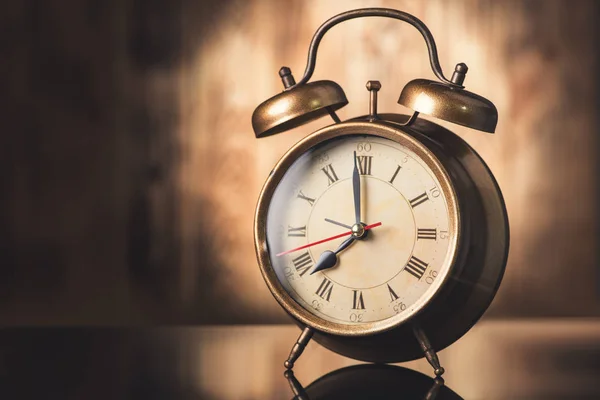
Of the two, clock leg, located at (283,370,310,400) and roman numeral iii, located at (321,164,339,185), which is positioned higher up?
roman numeral iii, located at (321,164,339,185)

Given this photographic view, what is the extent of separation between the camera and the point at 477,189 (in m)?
1.09

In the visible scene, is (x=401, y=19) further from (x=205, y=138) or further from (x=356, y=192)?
(x=205, y=138)

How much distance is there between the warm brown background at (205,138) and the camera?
57.3 inches

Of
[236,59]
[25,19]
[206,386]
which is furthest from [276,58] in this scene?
[206,386]

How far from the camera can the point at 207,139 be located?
5.01ft

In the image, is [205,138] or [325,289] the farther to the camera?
[205,138]

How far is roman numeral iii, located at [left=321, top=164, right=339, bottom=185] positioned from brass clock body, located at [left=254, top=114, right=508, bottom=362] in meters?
0.04

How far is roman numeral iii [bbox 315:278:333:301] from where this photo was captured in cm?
108

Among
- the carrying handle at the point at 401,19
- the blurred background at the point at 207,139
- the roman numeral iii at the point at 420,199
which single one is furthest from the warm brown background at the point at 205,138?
the roman numeral iii at the point at 420,199

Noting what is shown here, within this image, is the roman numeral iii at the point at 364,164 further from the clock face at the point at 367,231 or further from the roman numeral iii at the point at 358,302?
the roman numeral iii at the point at 358,302

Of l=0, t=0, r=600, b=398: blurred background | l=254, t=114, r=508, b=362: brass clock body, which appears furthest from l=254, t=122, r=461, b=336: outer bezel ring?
l=0, t=0, r=600, b=398: blurred background

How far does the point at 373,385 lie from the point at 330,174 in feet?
0.92

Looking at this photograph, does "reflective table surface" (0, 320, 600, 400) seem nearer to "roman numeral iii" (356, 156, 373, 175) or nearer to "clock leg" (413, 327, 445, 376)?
"clock leg" (413, 327, 445, 376)

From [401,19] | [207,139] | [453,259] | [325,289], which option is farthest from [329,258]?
[207,139]
